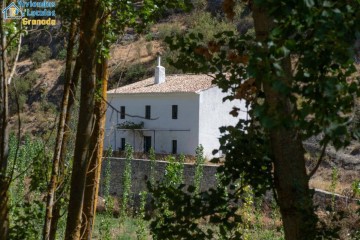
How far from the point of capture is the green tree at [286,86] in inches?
A: 76.2

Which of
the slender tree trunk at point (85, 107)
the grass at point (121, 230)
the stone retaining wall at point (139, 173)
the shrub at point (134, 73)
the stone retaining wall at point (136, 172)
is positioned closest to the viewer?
the slender tree trunk at point (85, 107)

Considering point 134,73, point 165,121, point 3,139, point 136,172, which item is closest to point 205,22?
point 134,73

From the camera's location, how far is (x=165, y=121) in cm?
3438

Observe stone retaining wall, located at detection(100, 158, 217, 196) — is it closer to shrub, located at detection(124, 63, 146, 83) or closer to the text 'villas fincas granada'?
the text 'villas fincas granada'

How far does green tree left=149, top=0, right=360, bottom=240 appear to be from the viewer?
194 centimetres

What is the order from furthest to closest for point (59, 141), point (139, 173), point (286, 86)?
point (139, 173) < point (59, 141) < point (286, 86)

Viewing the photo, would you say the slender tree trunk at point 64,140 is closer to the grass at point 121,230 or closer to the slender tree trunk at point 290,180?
the slender tree trunk at point 290,180

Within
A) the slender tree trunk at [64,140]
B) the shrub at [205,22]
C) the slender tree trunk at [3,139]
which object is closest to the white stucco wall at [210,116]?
the shrub at [205,22]

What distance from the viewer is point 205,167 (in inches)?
916

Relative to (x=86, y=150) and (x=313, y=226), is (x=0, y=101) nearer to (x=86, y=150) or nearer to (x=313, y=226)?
(x=86, y=150)

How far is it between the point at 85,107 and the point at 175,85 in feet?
99.9

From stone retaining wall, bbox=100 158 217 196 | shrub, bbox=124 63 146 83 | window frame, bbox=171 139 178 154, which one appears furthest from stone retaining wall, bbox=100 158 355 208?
shrub, bbox=124 63 146 83

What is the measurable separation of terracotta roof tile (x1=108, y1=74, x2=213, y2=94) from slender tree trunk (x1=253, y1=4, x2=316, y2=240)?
2909cm

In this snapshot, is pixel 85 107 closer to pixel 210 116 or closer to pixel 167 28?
pixel 210 116
